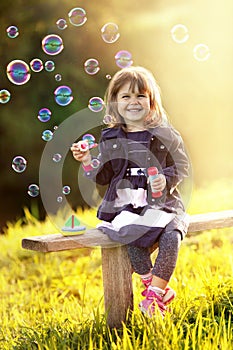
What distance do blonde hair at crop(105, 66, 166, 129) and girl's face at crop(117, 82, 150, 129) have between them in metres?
0.02

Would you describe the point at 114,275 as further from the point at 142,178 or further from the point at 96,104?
the point at 96,104

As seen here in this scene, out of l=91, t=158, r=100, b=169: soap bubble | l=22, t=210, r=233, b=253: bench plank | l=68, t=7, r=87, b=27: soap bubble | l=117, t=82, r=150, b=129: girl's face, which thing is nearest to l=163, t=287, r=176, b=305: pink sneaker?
l=22, t=210, r=233, b=253: bench plank

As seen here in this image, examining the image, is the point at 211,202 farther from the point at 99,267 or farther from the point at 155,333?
the point at 155,333

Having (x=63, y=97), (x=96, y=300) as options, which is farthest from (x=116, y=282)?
(x=96, y=300)

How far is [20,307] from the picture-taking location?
14.5 ft

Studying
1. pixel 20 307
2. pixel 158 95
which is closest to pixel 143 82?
pixel 158 95

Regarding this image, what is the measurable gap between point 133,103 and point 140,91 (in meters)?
0.06

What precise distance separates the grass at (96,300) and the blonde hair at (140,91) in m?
0.77

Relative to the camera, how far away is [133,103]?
301cm

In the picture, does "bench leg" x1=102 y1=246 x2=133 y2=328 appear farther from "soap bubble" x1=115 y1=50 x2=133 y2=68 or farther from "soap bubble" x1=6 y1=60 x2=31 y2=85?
"soap bubble" x1=6 y1=60 x2=31 y2=85

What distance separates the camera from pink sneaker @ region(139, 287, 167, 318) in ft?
9.52

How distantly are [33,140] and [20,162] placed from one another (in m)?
4.08

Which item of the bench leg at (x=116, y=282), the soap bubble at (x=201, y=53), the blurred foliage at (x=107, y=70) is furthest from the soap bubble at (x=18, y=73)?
the blurred foliage at (x=107, y=70)

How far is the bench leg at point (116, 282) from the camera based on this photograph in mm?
3027
